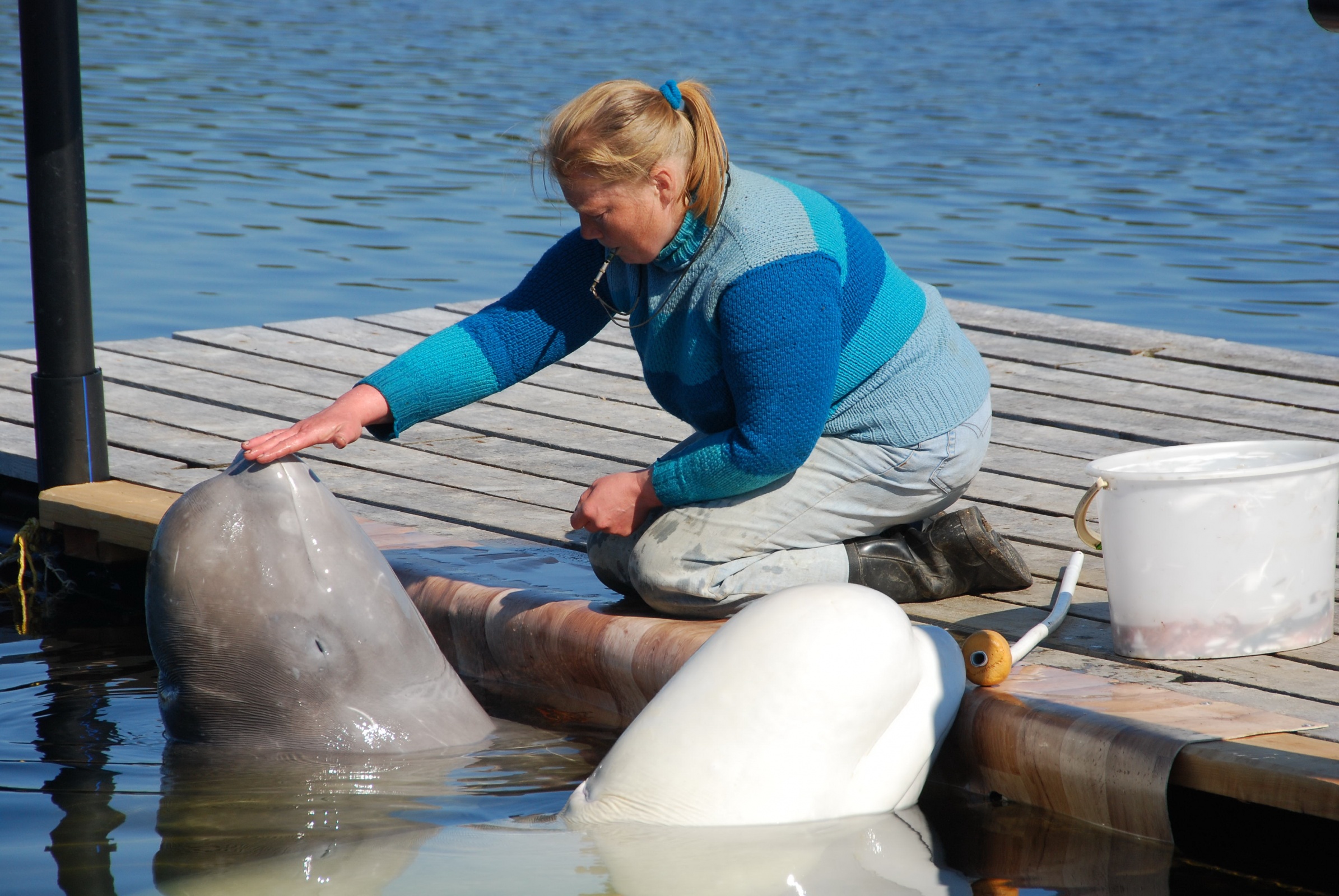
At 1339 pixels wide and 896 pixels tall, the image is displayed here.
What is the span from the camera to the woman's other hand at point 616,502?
343cm

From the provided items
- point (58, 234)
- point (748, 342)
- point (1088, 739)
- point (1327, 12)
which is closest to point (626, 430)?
point (58, 234)

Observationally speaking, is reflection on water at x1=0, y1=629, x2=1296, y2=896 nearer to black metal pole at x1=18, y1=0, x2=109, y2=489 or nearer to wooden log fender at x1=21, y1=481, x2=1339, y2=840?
wooden log fender at x1=21, y1=481, x2=1339, y2=840

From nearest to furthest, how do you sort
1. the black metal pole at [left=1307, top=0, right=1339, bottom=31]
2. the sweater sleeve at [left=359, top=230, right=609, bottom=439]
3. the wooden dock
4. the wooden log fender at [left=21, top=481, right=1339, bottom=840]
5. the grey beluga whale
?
the black metal pole at [left=1307, top=0, right=1339, bottom=31] < the wooden log fender at [left=21, top=481, right=1339, bottom=840] < the grey beluga whale < the wooden dock < the sweater sleeve at [left=359, top=230, right=609, bottom=439]

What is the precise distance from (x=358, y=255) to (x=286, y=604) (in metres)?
7.74

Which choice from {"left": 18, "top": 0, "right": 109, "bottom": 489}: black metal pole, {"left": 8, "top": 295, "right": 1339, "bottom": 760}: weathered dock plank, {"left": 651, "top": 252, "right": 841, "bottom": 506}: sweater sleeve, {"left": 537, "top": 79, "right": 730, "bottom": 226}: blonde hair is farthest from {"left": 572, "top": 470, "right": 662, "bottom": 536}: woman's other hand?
{"left": 18, "top": 0, "right": 109, "bottom": 489}: black metal pole

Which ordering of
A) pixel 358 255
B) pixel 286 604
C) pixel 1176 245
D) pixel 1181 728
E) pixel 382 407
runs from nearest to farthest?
pixel 1181 728
pixel 286 604
pixel 382 407
pixel 358 255
pixel 1176 245

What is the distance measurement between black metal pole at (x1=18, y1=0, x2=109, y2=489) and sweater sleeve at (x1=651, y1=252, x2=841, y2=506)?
1954 millimetres

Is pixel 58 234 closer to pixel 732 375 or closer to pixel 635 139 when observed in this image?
pixel 635 139

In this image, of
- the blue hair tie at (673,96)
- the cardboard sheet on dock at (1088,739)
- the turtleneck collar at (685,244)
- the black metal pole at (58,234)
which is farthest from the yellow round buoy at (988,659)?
the black metal pole at (58,234)

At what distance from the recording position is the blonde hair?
321cm

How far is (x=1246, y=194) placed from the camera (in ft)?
42.5

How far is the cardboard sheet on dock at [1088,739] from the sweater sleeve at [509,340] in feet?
4.03

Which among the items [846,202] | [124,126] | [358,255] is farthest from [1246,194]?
[124,126]

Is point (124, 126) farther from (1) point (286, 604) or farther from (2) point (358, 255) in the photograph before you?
(1) point (286, 604)
